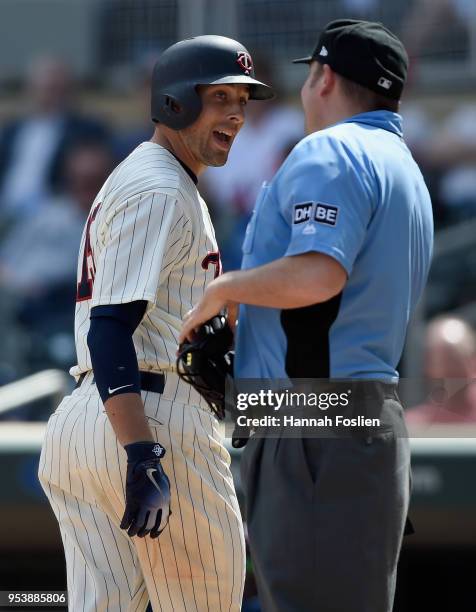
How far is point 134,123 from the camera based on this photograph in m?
7.62

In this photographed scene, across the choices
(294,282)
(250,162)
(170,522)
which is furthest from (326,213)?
(250,162)

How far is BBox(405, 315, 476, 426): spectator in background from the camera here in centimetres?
414

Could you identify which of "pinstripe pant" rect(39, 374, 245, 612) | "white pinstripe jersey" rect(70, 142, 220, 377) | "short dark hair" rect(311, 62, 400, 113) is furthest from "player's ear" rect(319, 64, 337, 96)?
"pinstripe pant" rect(39, 374, 245, 612)

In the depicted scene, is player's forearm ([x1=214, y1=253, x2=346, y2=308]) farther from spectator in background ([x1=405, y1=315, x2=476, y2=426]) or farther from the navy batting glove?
spectator in background ([x1=405, y1=315, x2=476, y2=426])

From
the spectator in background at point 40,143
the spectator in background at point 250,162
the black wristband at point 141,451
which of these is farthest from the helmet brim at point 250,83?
the spectator in background at point 40,143

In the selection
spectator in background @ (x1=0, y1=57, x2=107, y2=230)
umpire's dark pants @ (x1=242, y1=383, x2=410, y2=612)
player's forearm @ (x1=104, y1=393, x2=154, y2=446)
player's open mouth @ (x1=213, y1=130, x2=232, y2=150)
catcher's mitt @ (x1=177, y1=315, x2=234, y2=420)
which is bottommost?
umpire's dark pants @ (x1=242, y1=383, x2=410, y2=612)

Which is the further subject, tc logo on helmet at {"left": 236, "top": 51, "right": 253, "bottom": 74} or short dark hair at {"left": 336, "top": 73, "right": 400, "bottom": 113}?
tc logo on helmet at {"left": 236, "top": 51, "right": 253, "bottom": 74}

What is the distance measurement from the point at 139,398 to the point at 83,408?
9.1 inches

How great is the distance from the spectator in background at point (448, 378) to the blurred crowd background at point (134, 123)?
938 millimetres

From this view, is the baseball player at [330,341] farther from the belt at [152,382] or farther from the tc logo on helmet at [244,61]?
the tc logo on helmet at [244,61]

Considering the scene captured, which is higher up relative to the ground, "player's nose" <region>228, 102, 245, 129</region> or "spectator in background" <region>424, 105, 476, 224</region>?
"spectator in background" <region>424, 105, 476, 224</region>

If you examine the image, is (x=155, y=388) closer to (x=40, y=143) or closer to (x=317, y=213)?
(x=317, y=213)

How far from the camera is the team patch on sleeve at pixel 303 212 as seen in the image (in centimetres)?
222

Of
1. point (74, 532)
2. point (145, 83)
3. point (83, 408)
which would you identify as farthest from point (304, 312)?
point (145, 83)
